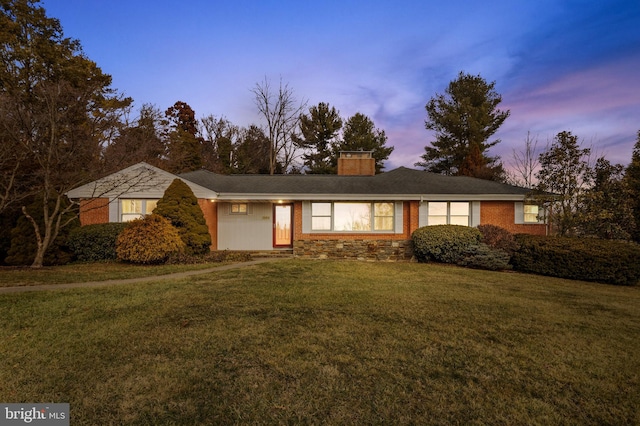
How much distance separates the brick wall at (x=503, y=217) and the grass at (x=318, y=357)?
7.27 m

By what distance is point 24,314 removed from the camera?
4.98m

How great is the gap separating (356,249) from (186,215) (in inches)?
281

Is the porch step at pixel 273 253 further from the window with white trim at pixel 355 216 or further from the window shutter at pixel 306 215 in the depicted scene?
the window with white trim at pixel 355 216

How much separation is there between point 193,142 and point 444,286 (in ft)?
87.5

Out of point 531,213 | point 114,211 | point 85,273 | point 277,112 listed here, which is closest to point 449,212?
point 531,213

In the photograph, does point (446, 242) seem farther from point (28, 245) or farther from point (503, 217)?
point (28, 245)

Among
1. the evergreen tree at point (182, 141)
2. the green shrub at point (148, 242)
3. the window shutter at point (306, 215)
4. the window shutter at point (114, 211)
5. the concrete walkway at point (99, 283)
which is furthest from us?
the evergreen tree at point (182, 141)

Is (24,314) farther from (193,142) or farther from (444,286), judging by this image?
(193,142)

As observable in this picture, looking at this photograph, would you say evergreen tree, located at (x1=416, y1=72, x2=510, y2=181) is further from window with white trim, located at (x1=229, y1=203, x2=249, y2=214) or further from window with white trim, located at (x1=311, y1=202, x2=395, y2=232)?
window with white trim, located at (x1=229, y1=203, x2=249, y2=214)

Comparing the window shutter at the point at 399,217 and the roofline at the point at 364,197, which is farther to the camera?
the window shutter at the point at 399,217

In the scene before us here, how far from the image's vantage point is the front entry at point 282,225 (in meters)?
14.5

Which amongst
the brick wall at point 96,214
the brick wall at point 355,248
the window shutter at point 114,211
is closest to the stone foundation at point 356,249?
the brick wall at point 355,248

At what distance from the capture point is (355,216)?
14086 millimetres

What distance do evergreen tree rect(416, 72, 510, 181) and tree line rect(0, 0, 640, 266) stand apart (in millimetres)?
99
